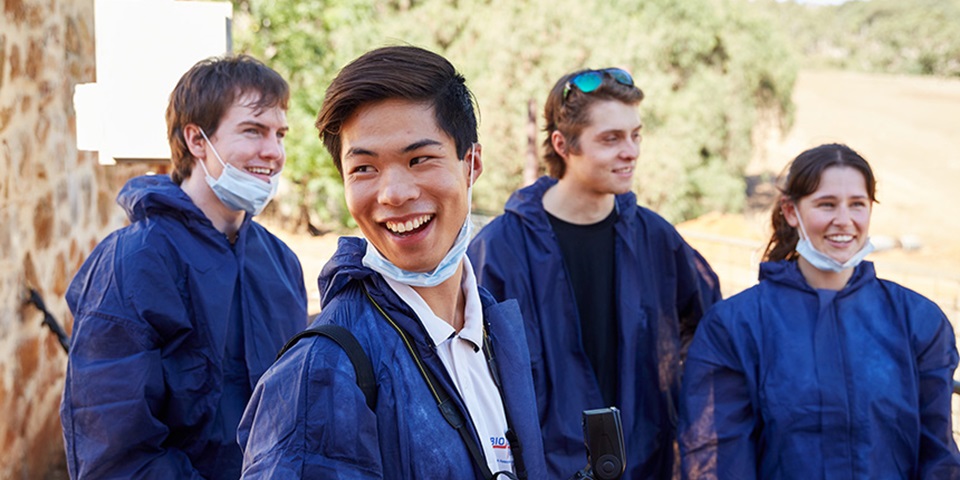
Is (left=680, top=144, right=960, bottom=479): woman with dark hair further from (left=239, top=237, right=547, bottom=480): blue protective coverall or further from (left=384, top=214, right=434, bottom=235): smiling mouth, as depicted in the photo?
(left=384, top=214, right=434, bottom=235): smiling mouth

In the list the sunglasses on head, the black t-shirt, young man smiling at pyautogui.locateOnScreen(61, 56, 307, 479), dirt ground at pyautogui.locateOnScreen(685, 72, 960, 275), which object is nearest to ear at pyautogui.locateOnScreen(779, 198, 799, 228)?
the black t-shirt

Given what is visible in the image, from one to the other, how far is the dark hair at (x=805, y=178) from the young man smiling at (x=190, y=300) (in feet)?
6.01

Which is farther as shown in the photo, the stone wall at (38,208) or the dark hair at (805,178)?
the stone wall at (38,208)

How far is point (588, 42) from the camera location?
1778cm

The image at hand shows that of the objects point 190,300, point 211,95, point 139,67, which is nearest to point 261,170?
point 211,95

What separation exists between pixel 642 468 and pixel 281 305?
1538mm

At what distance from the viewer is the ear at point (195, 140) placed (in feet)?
11.0

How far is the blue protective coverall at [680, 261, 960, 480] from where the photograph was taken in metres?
3.27

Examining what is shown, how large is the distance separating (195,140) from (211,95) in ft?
0.55

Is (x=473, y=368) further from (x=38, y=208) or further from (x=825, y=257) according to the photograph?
(x=38, y=208)

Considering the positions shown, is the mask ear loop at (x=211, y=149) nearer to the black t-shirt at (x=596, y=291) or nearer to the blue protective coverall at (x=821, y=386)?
the black t-shirt at (x=596, y=291)

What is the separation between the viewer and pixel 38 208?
4.75 meters

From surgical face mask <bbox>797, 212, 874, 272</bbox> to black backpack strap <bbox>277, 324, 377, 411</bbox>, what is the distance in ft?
7.75

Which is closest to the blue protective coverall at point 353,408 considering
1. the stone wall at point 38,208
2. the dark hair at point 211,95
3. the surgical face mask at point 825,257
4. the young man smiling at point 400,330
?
the young man smiling at point 400,330
